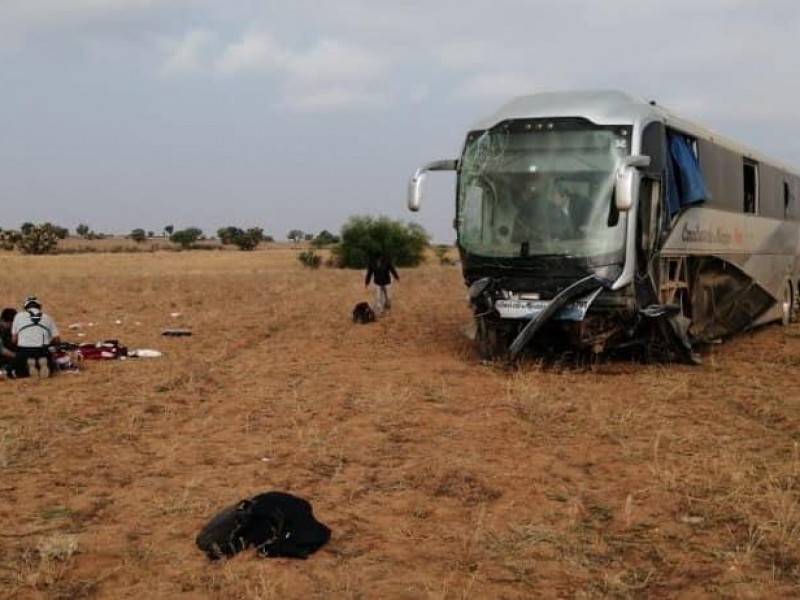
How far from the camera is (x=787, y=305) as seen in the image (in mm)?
20406

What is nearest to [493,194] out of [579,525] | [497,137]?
[497,137]

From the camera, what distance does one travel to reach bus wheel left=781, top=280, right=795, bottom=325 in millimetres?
20016

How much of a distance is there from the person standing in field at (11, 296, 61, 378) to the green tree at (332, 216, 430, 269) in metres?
50.3

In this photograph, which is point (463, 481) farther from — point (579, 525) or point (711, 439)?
point (711, 439)

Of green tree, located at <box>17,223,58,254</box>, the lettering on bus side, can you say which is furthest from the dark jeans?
green tree, located at <box>17,223,58,254</box>

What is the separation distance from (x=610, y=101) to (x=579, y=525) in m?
7.93

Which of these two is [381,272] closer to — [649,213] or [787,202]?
[787,202]

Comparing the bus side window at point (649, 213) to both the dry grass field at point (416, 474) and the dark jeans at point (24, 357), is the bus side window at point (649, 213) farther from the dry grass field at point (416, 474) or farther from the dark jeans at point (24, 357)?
the dark jeans at point (24, 357)

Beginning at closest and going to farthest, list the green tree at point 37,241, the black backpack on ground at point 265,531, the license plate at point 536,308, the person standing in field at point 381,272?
1. the black backpack on ground at point 265,531
2. the license plate at point 536,308
3. the person standing in field at point 381,272
4. the green tree at point 37,241

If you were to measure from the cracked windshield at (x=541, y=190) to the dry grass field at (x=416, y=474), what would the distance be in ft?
6.04

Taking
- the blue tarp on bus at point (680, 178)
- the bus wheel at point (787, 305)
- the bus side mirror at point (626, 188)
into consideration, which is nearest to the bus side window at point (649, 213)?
the blue tarp on bus at point (680, 178)

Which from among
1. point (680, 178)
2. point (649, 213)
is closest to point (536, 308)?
point (649, 213)

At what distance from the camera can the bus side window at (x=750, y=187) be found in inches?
666

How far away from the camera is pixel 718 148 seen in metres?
15.6
